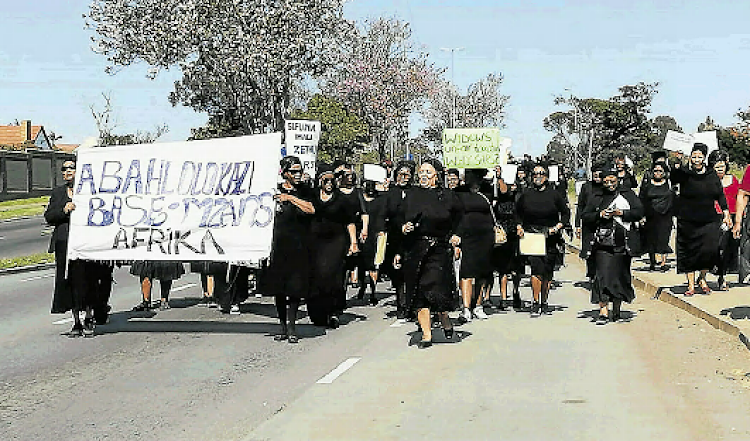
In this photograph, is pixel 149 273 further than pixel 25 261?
No

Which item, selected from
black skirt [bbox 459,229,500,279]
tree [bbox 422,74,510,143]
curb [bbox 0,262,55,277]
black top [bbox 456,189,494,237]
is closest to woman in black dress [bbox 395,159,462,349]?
black skirt [bbox 459,229,500,279]

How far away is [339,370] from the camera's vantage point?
1035 centimetres

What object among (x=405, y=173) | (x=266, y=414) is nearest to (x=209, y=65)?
(x=405, y=173)

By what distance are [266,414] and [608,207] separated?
6466 mm

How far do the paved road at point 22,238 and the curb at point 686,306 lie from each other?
17355 millimetres

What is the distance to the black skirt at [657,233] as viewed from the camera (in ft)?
65.1

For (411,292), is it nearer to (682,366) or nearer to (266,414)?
(682,366)

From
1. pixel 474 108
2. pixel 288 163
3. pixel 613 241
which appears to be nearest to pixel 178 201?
pixel 288 163

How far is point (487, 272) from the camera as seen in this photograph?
14219mm

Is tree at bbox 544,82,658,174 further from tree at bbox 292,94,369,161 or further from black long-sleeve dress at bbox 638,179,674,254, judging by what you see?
black long-sleeve dress at bbox 638,179,674,254

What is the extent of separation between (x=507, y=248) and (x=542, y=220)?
73 cm

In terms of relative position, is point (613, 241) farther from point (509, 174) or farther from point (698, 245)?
point (509, 174)

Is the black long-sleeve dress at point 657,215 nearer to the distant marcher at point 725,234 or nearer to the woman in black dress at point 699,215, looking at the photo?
the distant marcher at point 725,234

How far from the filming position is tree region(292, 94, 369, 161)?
184ft
